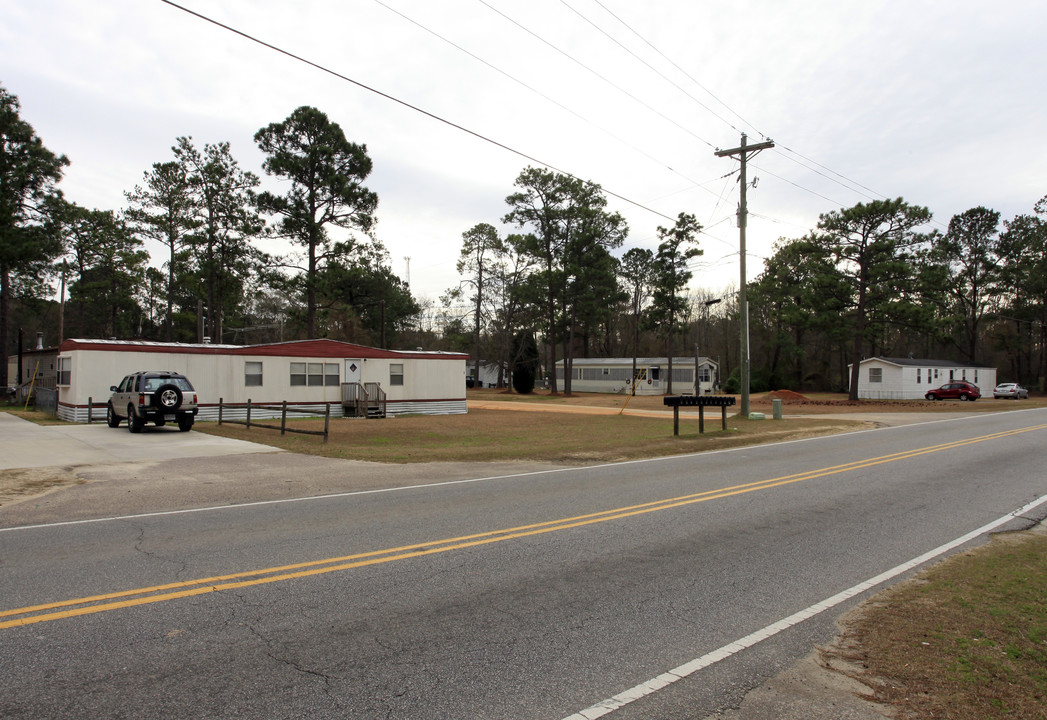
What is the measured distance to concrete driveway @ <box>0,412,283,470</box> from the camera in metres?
13.8

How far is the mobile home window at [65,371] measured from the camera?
25.0 m

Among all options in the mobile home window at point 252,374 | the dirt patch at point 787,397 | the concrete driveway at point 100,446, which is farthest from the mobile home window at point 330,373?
the dirt patch at point 787,397

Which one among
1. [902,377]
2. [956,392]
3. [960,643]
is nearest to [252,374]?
[960,643]

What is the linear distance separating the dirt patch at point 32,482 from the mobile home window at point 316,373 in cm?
1788

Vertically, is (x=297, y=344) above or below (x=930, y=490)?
above

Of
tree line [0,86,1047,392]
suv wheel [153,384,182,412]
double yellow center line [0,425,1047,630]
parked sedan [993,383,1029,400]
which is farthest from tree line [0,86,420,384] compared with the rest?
parked sedan [993,383,1029,400]

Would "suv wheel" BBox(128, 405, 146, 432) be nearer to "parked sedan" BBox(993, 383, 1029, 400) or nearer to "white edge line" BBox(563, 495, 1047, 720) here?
"white edge line" BBox(563, 495, 1047, 720)

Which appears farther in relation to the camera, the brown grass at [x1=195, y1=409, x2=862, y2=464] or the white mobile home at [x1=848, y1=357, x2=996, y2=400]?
the white mobile home at [x1=848, y1=357, x2=996, y2=400]

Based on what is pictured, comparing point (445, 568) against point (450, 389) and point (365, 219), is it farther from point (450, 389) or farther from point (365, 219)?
point (365, 219)

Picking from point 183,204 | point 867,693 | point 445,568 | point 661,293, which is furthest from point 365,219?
point 867,693

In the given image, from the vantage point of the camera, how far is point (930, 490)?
10438 millimetres

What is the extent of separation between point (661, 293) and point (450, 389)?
27.0 m

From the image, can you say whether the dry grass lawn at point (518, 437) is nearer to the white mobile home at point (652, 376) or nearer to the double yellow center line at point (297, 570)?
the double yellow center line at point (297, 570)

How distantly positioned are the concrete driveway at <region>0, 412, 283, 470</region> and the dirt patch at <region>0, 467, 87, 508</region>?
3.17ft
